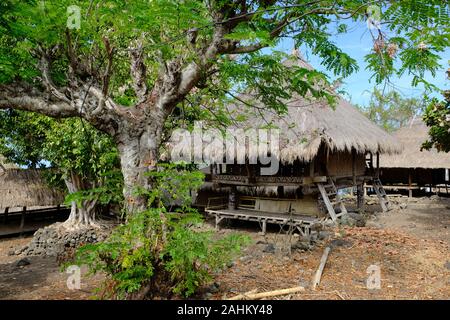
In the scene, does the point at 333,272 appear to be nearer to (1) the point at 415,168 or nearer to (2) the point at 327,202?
(2) the point at 327,202

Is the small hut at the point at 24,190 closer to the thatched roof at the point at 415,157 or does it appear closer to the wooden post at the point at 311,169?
the wooden post at the point at 311,169

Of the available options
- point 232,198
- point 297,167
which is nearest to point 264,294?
point 297,167

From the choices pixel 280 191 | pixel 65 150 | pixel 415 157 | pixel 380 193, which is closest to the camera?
pixel 65 150

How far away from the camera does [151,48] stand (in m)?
4.53

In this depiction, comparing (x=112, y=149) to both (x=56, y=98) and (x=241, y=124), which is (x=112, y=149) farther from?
(x=56, y=98)

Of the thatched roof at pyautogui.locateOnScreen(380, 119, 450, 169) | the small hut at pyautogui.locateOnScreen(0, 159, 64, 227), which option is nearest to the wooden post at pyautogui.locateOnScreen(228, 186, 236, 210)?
the small hut at pyautogui.locateOnScreen(0, 159, 64, 227)

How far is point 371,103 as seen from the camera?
95.0 feet

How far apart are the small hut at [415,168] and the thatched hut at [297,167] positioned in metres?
5.23

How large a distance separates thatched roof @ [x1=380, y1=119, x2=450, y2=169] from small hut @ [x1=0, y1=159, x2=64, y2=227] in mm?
15683

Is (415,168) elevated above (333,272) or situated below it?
above

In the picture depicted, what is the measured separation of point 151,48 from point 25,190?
30.3 ft

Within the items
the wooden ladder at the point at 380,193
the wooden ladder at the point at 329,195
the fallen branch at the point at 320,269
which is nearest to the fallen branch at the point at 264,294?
the fallen branch at the point at 320,269
